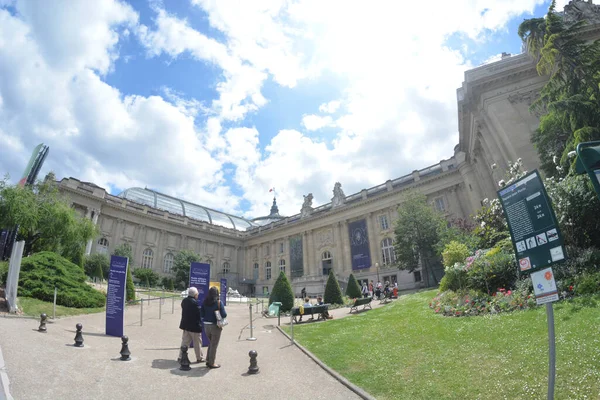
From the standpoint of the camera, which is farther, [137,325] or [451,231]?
[451,231]

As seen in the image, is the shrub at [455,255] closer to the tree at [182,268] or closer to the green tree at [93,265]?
the green tree at [93,265]

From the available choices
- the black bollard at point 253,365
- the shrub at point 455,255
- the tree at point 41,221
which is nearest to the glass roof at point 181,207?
the tree at point 41,221

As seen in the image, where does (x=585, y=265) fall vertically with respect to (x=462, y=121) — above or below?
below

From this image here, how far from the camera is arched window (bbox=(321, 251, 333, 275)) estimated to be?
47.3 meters

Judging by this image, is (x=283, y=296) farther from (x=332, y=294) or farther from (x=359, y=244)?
(x=359, y=244)

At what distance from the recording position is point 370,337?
9.15m

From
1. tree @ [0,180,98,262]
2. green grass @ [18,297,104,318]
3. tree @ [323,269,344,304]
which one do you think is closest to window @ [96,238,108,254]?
tree @ [0,180,98,262]

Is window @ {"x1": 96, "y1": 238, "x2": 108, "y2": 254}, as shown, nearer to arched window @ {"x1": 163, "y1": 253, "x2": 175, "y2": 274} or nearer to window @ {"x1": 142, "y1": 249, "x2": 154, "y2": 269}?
window @ {"x1": 142, "y1": 249, "x2": 154, "y2": 269}

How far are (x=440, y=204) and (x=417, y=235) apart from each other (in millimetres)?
13312

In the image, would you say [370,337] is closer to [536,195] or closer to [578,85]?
[536,195]

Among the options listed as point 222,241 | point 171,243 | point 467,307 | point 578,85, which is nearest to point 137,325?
point 467,307

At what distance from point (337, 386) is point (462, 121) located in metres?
29.2

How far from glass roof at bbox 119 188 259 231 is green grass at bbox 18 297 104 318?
4343 cm

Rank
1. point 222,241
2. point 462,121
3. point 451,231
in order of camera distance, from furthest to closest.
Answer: point 222,241 < point 462,121 < point 451,231
